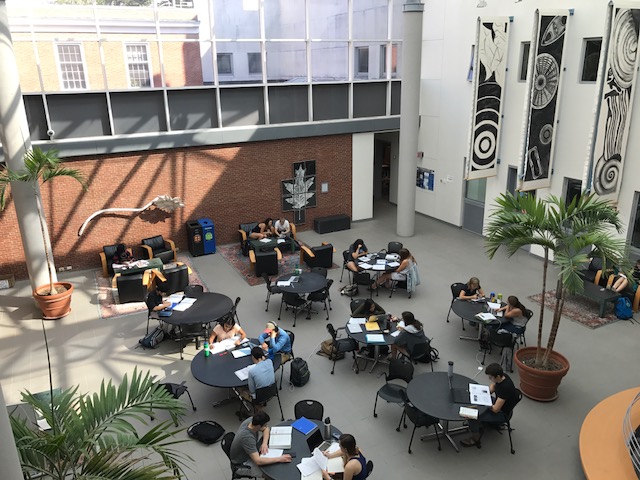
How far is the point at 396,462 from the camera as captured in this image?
7.38m

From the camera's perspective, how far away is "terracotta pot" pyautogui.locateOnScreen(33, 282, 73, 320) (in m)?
11.6

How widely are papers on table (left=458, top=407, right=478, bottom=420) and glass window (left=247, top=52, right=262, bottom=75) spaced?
11.9 metres

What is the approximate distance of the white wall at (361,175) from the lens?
17922 millimetres

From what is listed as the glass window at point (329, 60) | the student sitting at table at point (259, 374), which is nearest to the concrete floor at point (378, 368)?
the student sitting at table at point (259, 374)

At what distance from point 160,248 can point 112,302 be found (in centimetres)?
287

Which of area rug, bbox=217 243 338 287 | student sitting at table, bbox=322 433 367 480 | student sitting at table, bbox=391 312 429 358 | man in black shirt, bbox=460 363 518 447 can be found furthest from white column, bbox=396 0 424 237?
Answer: student sitting at table, bbox=322 433 367 480

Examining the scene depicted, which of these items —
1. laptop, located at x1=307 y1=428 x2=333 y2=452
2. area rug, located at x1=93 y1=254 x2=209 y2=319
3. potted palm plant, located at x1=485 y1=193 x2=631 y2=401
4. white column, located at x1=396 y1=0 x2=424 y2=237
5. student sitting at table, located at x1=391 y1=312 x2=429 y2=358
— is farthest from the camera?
white column, located at x1=396 y1=0 x2=424 y2=237

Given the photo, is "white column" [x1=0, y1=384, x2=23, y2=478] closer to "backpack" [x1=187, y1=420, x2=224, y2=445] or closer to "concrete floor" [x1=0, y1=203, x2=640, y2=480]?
"concrete floor" [x1=0, y1=203, x2=640, y2=480]

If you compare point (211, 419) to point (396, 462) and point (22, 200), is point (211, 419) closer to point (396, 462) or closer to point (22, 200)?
point (396, 462)

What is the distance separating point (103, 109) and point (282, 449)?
10838 mm

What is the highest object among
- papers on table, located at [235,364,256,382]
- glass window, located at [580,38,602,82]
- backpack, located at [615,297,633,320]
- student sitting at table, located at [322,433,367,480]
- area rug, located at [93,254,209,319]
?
glass window, located at [580,38,602,82]

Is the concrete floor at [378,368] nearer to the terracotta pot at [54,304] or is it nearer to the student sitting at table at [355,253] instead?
the terracotta pot at [54,304]

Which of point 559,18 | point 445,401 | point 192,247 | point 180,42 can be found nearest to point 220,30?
point 180,42

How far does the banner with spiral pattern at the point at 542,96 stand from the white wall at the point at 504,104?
336 millimetres
